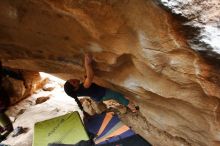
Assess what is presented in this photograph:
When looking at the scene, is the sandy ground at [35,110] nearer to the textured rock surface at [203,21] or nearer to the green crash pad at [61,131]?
the green crash pad at [61,131]

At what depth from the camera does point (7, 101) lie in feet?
13.9

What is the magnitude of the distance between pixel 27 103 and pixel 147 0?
431 centimetres

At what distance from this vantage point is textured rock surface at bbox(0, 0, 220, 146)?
2.27m

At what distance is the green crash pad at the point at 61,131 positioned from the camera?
4117 millimetres

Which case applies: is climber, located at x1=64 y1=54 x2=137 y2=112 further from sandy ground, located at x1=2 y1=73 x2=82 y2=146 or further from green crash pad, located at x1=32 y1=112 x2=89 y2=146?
sandy ground, located at x1=2 y1=73 x2=82 y2=146

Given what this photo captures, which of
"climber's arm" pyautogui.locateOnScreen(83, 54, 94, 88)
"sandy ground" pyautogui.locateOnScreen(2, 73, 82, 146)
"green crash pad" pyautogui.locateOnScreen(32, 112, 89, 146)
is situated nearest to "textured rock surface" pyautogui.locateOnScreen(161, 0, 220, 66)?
"climber's arm" pyautogui.locateOnScreen(83, 54, 94, 88)

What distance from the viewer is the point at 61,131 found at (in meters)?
4.25

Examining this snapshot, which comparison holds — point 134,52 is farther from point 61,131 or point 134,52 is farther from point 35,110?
point 35,110

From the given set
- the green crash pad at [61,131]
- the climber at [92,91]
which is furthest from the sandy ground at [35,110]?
the climber at [92,91]

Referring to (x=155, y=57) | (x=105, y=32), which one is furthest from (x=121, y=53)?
(x=155, y=57)

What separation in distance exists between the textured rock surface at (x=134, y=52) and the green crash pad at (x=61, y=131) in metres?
0.78

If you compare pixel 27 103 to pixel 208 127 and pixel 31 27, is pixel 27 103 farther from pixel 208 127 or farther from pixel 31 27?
pixel 208 127

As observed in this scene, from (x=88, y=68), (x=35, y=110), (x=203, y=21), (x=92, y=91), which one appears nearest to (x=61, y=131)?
(x=92, y=91)

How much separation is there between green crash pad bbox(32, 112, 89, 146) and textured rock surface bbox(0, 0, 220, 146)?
78 cm
